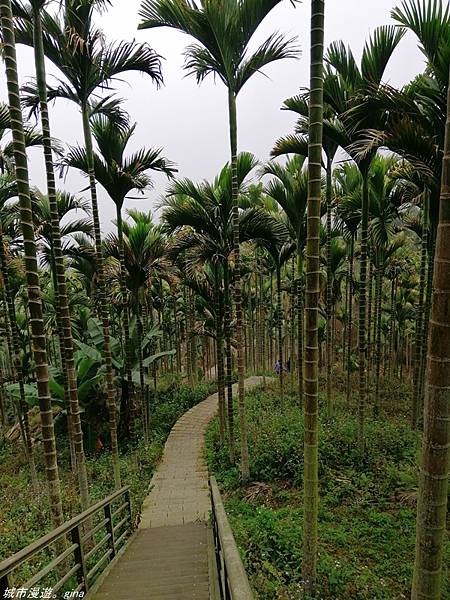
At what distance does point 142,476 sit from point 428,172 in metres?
7.92

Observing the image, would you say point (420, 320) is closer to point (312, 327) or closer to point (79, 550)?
point (312, 327)

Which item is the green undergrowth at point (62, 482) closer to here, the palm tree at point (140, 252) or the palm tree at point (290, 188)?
the palm tree at point (140, 252)

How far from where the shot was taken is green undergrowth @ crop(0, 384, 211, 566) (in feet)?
20.6

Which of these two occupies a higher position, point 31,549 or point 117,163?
point 117,163

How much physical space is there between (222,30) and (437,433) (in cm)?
513

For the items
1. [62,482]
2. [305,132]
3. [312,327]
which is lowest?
[62,482]

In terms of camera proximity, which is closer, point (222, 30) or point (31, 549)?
point (31, 549)

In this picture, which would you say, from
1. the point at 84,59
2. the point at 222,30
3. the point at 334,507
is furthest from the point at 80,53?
the point at 334,507

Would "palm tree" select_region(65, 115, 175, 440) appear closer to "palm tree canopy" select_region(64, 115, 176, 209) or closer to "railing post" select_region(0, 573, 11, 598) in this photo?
"palm tree canopy" select_region(64, 115, 176, 209)

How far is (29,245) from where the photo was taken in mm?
3605

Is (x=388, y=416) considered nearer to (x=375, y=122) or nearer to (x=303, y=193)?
(x=303, y=193)

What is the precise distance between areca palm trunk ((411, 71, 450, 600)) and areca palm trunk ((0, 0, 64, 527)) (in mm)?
3182

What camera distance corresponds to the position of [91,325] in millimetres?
12078

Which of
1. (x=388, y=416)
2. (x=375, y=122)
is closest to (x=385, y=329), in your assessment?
(x=388, y=416)
